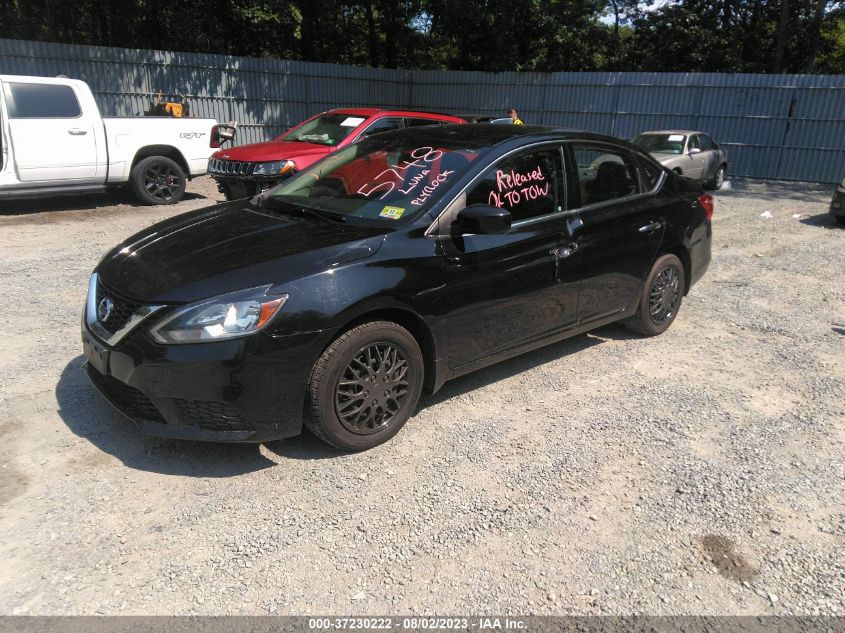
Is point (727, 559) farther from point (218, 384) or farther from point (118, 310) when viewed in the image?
point (118, 310)

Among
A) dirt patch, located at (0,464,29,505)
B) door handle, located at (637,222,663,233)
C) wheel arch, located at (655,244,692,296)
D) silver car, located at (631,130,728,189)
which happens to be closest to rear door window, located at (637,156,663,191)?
door handle, located at (637,222,663,233)

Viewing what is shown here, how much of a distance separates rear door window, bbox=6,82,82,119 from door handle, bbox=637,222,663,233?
860cm

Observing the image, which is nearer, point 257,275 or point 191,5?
point 257,275

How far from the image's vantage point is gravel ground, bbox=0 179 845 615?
2555 millimetres

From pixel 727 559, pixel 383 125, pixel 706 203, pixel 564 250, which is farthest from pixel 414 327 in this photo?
pixel 383 125

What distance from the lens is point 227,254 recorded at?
3.32 metres

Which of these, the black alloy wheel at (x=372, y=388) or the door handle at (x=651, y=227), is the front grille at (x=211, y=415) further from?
the door handle at (x=651, y=227)

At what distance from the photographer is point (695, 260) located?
5516 mm

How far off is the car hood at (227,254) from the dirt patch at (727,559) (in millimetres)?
2163

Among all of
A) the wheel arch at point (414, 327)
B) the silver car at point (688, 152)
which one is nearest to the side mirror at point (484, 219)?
the wheel arch at point (414, 327)

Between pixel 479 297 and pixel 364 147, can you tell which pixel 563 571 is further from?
pixel 364 147

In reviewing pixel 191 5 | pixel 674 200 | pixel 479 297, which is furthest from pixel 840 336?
pixel 191 5

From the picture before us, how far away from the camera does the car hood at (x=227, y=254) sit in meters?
3.09

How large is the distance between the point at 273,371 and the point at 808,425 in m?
3.34
